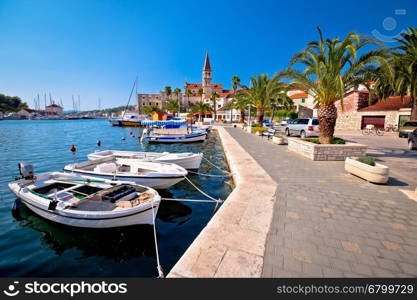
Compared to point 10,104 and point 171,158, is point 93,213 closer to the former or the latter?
point 171,158

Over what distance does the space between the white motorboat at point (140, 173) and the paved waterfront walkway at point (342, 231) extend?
441 cm

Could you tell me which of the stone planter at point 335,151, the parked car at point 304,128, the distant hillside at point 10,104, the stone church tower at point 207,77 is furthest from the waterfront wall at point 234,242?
the distant hillside at point 10,104

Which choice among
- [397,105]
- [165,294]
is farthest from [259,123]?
[165,294]

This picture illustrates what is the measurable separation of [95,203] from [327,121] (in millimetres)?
12139

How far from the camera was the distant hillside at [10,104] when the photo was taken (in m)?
125

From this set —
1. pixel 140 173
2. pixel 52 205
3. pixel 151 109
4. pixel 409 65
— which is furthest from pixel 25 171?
pixel 151 109

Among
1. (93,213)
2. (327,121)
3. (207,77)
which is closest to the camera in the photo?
(93,213)

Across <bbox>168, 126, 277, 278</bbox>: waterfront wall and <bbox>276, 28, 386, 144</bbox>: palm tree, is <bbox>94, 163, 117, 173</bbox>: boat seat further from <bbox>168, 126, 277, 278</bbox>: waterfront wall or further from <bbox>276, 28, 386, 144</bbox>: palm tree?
<bbox>276, 28, 386, 144</bbox>: palm tree

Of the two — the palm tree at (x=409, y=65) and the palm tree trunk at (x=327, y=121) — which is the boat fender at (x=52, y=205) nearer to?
the palm tree trunk at (x=327, y=121)

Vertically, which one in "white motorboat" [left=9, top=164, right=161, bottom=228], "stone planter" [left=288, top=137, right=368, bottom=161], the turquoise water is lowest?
the turquoise water

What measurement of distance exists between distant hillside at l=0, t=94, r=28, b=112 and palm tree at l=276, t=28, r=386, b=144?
179 meters

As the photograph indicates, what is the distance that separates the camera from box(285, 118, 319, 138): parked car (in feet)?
58.1

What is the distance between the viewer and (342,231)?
390 centimetres

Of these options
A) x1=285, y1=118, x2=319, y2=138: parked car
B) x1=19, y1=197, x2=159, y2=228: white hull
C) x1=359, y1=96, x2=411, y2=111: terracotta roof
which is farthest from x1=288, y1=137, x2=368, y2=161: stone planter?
x1=359, y1=96, x2=411, y2=111: terracotta roof
